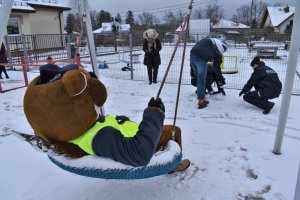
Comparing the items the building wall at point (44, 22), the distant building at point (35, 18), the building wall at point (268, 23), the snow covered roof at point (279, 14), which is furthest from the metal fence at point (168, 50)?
the building wall at point (268, 23)

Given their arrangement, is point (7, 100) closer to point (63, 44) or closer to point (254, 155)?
point (254, 155)

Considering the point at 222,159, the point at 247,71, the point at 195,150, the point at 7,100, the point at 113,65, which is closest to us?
the point at 222,159

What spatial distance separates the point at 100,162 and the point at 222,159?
1.82m

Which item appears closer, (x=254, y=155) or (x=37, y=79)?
Result: (x=37, y=79)

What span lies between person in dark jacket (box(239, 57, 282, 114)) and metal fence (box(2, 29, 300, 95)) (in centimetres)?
232

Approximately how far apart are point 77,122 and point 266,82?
4214 mm

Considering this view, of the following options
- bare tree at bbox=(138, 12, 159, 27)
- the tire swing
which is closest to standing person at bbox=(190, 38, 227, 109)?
the tire swing

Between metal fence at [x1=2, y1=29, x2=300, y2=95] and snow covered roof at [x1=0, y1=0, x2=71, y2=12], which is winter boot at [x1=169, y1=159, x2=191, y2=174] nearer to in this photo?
metal fence at [x1=2, y1=29, x2=300, y2=95]

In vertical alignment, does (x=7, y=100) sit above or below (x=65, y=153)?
below

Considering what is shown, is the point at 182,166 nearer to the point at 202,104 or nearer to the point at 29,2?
the point at 202,104

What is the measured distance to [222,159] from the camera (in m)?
3.34

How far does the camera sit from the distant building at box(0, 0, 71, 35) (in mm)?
21344

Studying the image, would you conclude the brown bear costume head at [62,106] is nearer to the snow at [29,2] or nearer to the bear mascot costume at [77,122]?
the bear mascot costume at [77,122]

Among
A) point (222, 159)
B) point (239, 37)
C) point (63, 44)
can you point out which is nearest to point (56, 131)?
point (222, 159)
